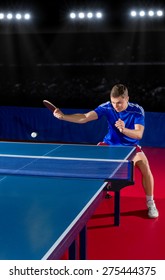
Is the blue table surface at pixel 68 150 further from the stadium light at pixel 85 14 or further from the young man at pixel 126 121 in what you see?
the stadium light at pixel 85 14

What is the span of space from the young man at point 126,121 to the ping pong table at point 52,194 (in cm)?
23

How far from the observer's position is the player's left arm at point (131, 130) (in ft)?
14.6

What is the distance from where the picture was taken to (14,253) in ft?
6.59

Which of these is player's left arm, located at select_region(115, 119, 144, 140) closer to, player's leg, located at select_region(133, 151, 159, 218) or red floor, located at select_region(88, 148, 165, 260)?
player's leg, located at select_region(133, 151, 159, 218)

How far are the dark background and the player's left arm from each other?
28.5 ft

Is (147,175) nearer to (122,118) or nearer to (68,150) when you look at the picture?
(122,118)

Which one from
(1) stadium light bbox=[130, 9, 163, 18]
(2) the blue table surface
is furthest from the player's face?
(1) stadium light bbox=[130, 9, 163, 18]

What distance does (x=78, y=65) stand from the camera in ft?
47.3

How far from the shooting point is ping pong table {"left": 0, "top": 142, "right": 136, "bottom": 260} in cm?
215

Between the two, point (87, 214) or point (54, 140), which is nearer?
point (87, 214)

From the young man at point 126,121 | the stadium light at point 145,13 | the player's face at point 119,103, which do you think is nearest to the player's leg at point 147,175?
the young man at point 126,121
